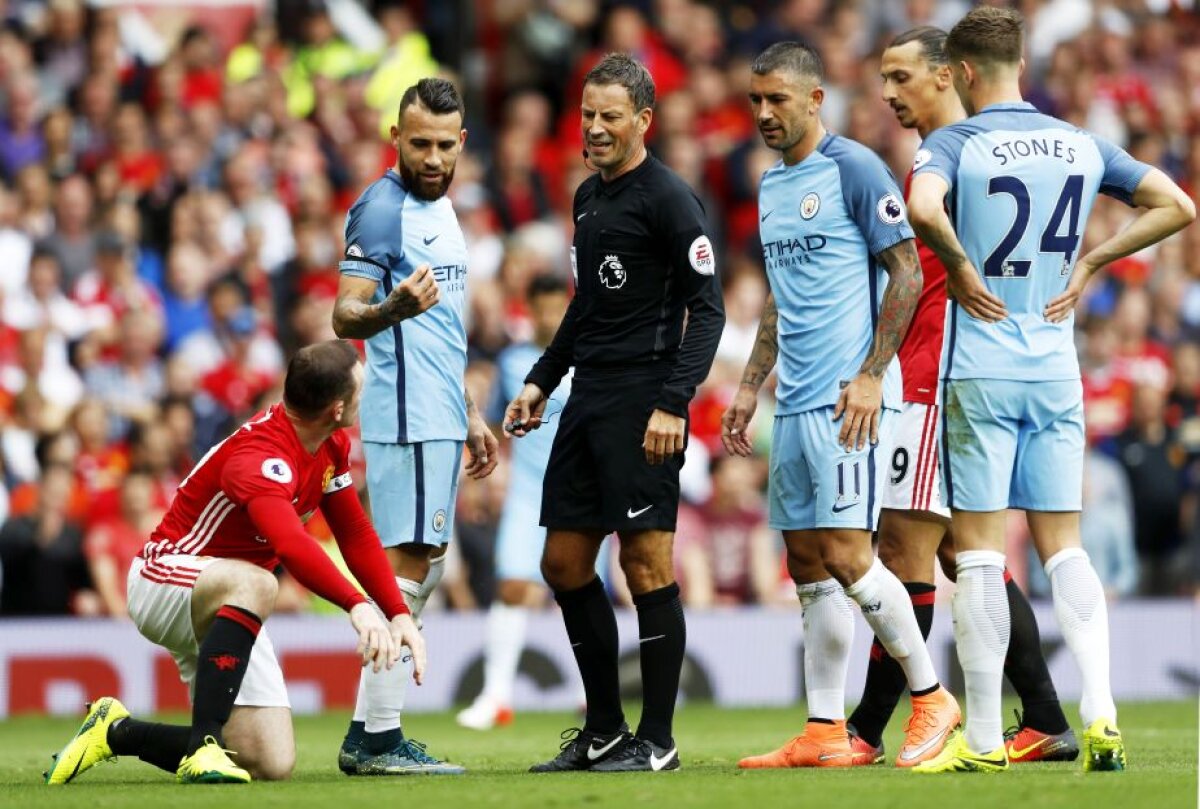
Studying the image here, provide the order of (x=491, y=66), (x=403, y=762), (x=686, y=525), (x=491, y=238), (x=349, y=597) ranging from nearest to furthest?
1. (x=349, y=597)
2. (x=403, y=762)
3. (x=686, y=525)
4. (x=491, y=238)
5. (x=491, y=66)

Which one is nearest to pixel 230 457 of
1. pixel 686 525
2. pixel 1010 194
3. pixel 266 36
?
pixel 1010 194

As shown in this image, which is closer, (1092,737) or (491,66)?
(1092,737)

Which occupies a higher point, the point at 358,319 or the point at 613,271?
the point at 613,271

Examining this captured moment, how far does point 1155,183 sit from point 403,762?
3.71 meters

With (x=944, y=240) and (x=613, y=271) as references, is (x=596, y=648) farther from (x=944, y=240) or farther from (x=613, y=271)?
(x=944, y=240)

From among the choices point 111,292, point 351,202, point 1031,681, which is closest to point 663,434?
point 1031,681

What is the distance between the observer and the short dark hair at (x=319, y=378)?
768 cm

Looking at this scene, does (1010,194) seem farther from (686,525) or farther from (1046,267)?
(686,525)

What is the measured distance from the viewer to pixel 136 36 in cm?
1853

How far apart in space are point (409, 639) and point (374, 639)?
238 mm

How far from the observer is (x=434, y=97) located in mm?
8539

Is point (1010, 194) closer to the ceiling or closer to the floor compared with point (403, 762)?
closer to the ceiling

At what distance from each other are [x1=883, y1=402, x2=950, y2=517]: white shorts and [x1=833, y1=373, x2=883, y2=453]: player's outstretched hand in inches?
21.5

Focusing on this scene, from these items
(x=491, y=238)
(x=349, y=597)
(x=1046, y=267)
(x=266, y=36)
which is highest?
(x=266, y=36)
